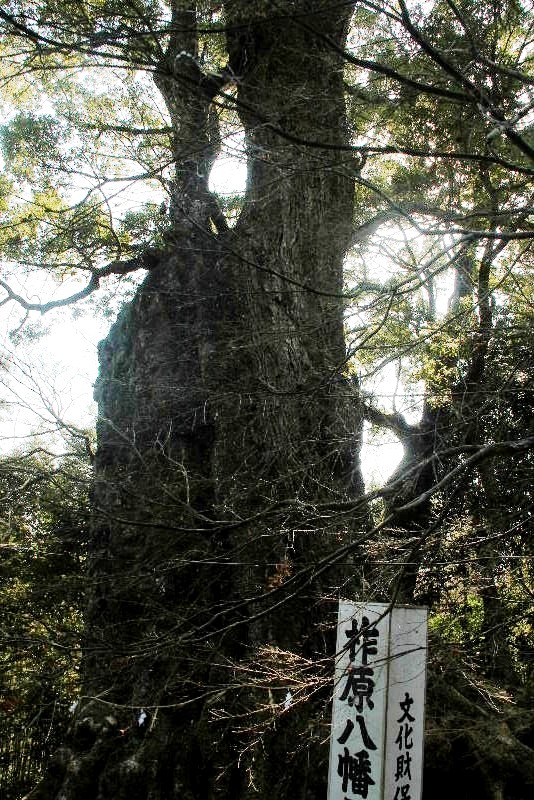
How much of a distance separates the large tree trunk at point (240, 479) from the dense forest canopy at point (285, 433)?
30 mm

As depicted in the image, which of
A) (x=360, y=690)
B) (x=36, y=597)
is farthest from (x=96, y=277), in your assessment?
(x=360, y=690)

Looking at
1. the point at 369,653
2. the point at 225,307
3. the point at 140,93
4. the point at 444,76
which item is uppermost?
the point at 140,93

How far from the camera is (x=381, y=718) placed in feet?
11.5

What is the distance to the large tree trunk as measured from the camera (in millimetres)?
4246

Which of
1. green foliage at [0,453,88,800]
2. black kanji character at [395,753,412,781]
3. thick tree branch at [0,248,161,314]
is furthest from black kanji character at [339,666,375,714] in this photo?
thick tree branch at [0,248,161,314]

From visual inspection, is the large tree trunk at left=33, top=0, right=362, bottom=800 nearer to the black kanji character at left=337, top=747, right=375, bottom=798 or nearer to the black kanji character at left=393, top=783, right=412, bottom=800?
the black kanji character at left=337, top=747, right=375, bottom=798

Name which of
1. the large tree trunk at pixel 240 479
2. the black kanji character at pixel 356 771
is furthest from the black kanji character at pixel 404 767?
the large tree trunk at pixel 240 479

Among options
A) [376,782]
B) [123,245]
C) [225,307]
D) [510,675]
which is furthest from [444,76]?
[510,675]

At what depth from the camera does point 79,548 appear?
7242mm

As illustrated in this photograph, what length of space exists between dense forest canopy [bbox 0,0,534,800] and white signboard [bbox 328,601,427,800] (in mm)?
268

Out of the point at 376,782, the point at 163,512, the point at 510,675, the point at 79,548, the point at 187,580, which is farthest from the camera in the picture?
the point at 79,548

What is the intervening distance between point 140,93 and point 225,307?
8.13 ft

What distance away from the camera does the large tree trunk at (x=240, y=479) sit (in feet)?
13.9

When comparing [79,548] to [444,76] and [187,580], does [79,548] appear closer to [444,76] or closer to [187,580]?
Answer: [187,580]
